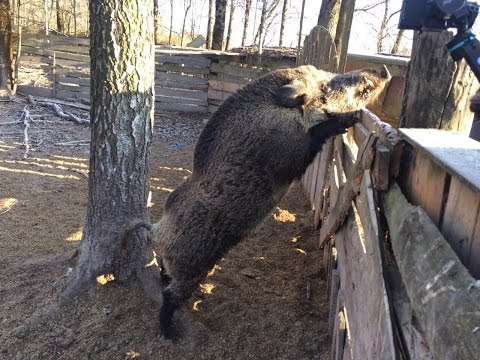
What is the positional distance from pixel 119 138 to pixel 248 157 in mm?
1033

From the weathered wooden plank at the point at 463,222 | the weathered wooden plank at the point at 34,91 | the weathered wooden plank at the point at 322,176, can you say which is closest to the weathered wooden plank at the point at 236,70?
the weathered wooden plank at the point at 34,91

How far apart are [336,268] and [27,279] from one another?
103 inches

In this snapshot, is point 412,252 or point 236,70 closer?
point 412,252

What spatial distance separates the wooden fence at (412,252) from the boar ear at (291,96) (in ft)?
Answer: 2.06

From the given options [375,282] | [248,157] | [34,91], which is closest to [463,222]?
[375,282]

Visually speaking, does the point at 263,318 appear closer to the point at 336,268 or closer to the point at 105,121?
the point at 336,268

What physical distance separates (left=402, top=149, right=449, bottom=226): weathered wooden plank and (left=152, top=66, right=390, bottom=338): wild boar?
124 centimetres

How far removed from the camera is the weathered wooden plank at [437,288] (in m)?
1.03

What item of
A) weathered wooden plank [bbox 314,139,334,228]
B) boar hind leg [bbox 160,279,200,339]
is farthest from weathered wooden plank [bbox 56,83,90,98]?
boar hind leg [bbox 160,279,200,339]

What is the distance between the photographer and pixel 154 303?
365 cm

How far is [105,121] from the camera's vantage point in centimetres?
345

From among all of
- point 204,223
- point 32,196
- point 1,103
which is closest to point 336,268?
point 204,223

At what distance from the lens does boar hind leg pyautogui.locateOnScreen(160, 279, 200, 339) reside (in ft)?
11.0

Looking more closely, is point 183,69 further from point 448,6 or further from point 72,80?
point 448,6
